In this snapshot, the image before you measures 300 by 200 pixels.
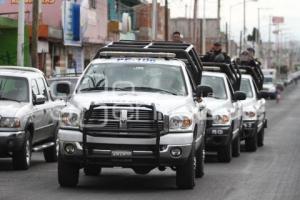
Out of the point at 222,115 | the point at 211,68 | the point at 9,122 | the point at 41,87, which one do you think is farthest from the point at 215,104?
the point at 9,122

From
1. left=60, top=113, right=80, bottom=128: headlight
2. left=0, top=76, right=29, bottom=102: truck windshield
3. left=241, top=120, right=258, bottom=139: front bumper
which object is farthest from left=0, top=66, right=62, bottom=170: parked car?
left=241, top=120, right=258, bottom=139: front bumper

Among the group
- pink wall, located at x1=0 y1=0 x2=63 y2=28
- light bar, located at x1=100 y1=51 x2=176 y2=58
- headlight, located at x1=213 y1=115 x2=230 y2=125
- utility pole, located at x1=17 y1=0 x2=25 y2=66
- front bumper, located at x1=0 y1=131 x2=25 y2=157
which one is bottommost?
front bumper, located at x1=0 y1=131 x2=25 y2=157

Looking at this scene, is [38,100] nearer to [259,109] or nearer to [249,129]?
[249,129]

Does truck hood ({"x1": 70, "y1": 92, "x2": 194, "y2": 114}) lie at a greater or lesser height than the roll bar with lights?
lesser

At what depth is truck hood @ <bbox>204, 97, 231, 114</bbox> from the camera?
1809 cm

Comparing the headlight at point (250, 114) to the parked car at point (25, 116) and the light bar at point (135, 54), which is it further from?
the light bar at point (135, 54)

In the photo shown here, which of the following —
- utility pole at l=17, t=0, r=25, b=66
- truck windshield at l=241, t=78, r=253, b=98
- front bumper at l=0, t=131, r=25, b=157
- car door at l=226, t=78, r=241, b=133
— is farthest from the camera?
utility pole at l=17, t=0, r=25, b=66

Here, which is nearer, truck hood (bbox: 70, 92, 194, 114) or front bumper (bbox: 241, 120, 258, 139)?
truck hood (bbox: 70, 92, 194, 114)

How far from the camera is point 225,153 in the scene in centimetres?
1806

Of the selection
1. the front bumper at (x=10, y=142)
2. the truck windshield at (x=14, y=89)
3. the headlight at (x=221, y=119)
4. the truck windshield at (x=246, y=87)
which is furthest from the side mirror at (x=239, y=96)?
the front bumper at (x=10, y=142)

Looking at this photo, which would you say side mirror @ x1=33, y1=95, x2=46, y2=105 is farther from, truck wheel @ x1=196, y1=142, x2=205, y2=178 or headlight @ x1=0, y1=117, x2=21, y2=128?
truck wheel @ x1=196, y1=142, x2=205, y2=178

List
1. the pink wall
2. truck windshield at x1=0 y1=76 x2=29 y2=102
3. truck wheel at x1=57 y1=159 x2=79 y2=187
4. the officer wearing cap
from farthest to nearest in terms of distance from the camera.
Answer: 1. the pink wall
2. the officer wearing cap
3. truck windshield at x1=0 y1=76 x2=29 y2=102
4. truck wheel at x1=57 y1=159 x2=79 y2=187

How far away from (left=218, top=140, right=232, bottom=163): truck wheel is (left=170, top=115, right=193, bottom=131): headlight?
576cm

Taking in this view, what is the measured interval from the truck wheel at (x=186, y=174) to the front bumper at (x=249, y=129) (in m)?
9.03
